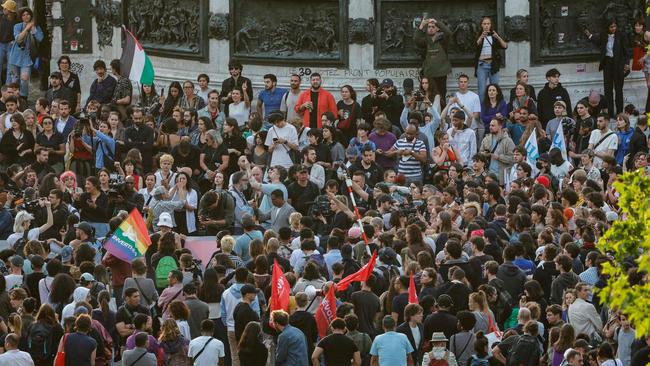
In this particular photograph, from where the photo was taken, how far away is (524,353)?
22.8 m

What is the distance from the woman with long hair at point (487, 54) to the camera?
36.6 m

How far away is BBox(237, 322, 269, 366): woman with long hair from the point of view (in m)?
23.9

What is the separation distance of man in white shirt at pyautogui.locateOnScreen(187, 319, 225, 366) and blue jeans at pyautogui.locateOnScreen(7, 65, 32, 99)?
13211 millimetres

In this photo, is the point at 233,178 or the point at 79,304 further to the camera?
the point at 233,178

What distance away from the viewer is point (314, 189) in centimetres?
3066

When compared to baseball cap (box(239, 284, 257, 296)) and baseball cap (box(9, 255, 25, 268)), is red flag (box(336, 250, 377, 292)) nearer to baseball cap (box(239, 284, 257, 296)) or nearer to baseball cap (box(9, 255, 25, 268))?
baseball cap (box(239, 284, 257, 296))

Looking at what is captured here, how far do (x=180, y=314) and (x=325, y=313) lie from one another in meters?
1.65

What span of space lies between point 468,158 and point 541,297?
30.3 feet

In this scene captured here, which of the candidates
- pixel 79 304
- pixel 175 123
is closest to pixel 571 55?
pixel 175 123

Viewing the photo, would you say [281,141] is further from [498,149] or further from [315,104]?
[498,149]

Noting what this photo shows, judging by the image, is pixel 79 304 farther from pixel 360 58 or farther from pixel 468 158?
pixel 360 58

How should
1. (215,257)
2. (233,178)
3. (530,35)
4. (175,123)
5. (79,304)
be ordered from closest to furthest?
1. (79,304)
2. (215,257)
3. (233,178)
4. (175,123)
5. (530,35)

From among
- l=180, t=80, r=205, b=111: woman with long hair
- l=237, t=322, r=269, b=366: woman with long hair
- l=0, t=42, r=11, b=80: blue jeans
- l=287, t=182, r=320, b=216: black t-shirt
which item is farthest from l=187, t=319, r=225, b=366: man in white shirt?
l=0, t=42, r=11, b=80: blue jeans

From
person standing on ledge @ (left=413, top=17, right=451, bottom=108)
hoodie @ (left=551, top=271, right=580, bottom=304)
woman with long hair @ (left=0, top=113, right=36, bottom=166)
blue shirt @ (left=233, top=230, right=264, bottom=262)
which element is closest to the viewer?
hoodie @ (left=551, top=271, right=580, bottom=304)
